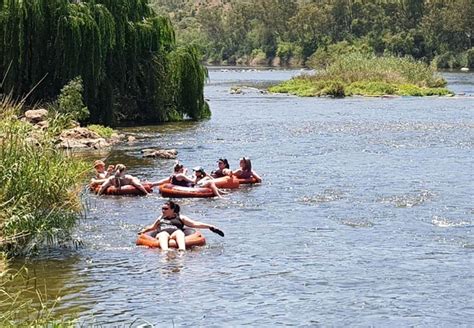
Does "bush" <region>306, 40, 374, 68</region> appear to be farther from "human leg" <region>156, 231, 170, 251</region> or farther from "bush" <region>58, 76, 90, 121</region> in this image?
"human leg" <region>156, 231, 170, 251</region>

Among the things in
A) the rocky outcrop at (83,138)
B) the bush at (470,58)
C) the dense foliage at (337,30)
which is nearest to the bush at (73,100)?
the rocky outcrop at (83,138)

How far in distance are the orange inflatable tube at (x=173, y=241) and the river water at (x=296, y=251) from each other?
0.18 meters

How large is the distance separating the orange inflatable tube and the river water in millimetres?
177

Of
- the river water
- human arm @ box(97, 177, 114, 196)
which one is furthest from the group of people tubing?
the river water

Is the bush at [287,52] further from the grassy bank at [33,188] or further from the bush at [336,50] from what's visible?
the grassy bank at [33,188]

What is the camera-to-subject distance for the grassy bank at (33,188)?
16312mm

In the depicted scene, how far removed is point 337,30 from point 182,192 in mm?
126219

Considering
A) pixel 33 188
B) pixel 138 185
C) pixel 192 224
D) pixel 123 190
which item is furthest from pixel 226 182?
pixel 33 188

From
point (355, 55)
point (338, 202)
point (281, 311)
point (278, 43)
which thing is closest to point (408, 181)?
point (338, 202)

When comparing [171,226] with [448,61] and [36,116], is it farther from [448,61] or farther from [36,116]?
[448,61]

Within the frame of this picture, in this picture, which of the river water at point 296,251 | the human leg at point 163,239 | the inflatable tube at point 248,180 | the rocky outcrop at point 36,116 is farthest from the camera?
the rocky outcrop at point 36,116

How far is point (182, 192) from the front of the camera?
1019 inches

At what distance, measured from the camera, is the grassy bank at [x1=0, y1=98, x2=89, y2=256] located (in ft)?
53.5

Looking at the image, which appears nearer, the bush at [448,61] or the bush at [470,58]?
the bush at [470,58]
